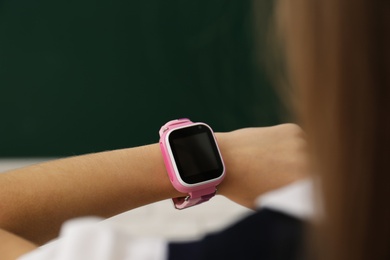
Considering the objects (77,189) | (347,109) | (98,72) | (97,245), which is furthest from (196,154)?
(98,72)

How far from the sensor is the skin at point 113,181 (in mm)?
537

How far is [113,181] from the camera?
1.94ft

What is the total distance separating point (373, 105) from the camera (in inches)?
9.0

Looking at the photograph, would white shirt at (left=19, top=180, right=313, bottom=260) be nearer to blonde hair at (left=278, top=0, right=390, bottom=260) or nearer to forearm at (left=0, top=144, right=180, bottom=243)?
blonde hair at (left=278, top=0, right=390, bottom=260)

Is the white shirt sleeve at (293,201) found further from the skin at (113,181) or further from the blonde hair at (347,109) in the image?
the skin at (113,181)

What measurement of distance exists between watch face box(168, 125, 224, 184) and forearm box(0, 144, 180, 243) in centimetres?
3

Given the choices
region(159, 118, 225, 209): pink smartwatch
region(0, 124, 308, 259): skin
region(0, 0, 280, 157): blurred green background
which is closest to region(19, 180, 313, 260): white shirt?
region(0, 124, 308, 259): skin

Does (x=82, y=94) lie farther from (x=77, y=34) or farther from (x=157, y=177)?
(x=157, y=177)

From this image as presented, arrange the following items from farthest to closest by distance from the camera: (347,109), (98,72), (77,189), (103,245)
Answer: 1. (98,72)
2. (77,189)
3. (103,245)
4. (347,109)

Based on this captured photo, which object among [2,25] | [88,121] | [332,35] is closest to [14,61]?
[2,25]

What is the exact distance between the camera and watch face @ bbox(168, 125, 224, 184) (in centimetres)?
62

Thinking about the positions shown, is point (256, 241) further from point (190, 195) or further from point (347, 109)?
point (190, 195)

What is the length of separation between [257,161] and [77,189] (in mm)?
215

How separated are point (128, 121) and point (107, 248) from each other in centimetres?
85
